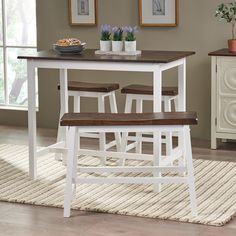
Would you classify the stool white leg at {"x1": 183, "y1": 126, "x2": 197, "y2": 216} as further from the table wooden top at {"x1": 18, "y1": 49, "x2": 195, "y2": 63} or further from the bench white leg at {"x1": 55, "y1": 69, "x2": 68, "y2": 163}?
the bench white leg at {"x1": 55, "y1": 69, "x2": 68, "y2": 163}

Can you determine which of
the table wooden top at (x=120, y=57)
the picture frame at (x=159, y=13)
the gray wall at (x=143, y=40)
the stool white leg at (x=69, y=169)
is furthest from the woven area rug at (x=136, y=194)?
the picture frame at (x=159, y=13)

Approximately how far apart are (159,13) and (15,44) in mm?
1608

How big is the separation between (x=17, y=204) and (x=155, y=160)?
0.95 m

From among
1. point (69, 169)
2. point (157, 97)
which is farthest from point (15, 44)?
point (69, 169)

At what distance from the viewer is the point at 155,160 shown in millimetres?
5121

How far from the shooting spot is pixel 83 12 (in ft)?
23.9

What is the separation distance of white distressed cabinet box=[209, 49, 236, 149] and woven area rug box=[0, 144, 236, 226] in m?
0.54

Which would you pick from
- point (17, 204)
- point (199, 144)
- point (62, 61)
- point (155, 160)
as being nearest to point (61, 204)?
point (17, 204)

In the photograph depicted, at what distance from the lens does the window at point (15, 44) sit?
7.63m

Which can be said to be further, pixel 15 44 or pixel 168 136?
pixel 15 44

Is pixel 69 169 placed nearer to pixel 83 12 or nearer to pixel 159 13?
pixel 159 13

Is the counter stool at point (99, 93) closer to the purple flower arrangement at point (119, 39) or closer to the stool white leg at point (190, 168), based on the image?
the purple flower arrangement at point (119, 39)

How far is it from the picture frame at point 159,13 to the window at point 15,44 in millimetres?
1209

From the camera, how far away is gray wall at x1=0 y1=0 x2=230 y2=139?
6809 millimetres
